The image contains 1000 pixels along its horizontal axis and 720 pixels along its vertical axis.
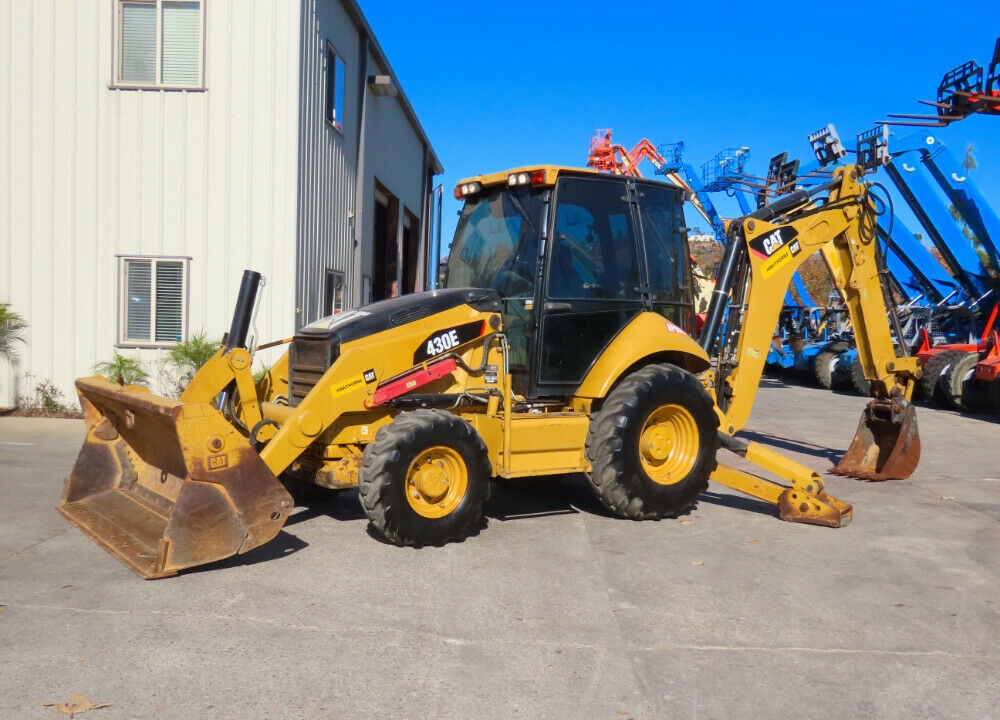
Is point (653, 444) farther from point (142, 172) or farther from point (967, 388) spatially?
point (967, 388)

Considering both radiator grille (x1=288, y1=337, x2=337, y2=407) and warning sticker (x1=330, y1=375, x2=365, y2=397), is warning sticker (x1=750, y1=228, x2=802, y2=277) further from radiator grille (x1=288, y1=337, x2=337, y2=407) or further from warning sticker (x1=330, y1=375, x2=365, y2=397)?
radiator grille (x1=288, y1=337, x2=337, y2=407)

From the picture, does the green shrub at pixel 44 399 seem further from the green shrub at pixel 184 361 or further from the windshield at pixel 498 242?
the windshield at pixel 498 242

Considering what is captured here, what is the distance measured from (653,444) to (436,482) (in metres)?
1.93

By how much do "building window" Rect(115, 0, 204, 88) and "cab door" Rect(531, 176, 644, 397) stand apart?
24.8 ft

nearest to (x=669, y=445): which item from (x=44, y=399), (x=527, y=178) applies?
(x=527, y=178)

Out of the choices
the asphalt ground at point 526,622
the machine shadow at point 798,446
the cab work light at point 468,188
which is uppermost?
the cab work light at point 468,188

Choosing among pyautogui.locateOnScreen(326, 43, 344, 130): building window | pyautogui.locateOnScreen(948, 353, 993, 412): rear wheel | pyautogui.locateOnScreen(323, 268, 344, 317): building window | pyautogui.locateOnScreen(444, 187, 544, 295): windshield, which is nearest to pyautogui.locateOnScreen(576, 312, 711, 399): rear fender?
pyautogui.locateOnScreen(444, 187, 544, 295): windshield

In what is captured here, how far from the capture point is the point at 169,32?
12.2 m

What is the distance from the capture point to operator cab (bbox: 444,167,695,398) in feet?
22.1

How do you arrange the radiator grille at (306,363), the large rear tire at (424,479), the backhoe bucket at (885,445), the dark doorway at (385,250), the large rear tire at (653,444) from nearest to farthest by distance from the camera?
the large rear tire at (424,479) → the radiator grille at (306,363) → the large rear tire at (653,444) → the backhoe bucket at (885,445) → the dark doorway at (385,250)

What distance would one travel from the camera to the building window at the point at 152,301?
1221 cm

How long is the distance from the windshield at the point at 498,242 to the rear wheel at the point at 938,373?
12.3 m

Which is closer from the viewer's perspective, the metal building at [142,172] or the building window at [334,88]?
the metal building at [142,172]

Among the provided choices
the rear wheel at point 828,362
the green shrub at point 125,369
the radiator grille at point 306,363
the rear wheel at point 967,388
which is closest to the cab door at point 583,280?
the radiator grille at point 306,363
